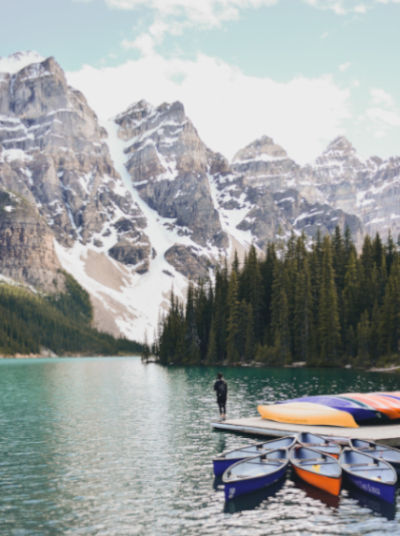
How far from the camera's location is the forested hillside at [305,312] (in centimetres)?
10012

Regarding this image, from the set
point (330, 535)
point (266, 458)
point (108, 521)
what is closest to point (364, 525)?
point (330, 535)

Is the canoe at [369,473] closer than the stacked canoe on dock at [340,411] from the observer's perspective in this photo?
Yes

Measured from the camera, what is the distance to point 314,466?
23766 mm

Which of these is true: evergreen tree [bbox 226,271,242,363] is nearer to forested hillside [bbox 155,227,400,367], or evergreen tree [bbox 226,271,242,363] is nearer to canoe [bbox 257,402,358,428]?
forested hillside [bbox 155,227,400,367]

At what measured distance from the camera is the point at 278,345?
112312 millimetres

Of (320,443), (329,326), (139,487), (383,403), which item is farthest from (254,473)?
(329,326)

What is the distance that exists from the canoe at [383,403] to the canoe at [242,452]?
927 centimetres

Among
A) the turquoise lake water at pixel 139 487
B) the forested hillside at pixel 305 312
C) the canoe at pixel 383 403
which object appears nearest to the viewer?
the turquoise lake water at pixel 139 487

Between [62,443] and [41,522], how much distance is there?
14.0 metres

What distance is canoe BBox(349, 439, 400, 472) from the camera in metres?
25.9

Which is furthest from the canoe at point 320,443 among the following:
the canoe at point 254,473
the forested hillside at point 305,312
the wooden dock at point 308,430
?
the forested hillside at point 305,312

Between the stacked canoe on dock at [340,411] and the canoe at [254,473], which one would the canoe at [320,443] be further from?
the stacked canoe on dock at [340,411]

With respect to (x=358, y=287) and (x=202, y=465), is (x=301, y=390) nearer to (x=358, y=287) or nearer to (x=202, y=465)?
(x=202, y=465)

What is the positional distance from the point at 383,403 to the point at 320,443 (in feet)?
30.3
